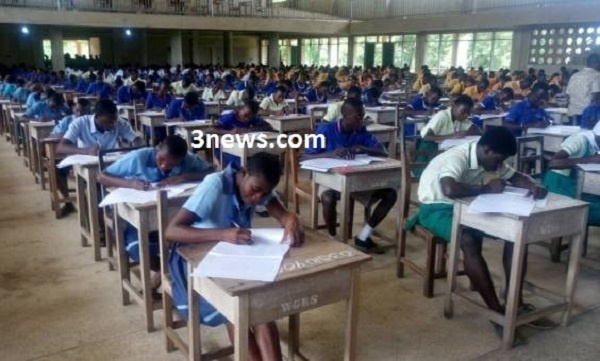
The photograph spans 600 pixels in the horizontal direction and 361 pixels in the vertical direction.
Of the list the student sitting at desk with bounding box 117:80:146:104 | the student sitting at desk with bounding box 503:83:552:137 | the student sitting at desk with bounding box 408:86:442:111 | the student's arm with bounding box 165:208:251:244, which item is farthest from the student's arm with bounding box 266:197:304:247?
the student sitting at desk with bounding box 117:80:146:104

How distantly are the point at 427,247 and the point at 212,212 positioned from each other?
1.78 m

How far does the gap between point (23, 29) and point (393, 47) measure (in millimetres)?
16666

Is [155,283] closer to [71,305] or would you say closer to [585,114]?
[71,305]

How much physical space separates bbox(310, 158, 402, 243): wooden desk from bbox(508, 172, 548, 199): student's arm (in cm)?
91

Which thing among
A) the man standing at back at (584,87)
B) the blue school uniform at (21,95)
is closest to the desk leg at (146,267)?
the man standing at back at (584,87)

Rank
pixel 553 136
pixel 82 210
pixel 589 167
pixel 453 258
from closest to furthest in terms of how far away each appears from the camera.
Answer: pixel 453 258
pixel 589 167
pixel 82 210
pixel 553 136

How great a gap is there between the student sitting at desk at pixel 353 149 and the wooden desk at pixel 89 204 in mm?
1709

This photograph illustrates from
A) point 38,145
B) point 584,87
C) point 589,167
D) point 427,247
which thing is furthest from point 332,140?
point 584,87

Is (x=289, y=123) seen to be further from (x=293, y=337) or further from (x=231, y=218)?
(x=231, y=218)

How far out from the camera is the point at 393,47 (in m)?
23.6

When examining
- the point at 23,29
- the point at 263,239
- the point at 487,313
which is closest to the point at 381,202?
the point at 487,313

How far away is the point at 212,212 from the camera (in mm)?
2363

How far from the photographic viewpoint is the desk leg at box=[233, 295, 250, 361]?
6.27ft

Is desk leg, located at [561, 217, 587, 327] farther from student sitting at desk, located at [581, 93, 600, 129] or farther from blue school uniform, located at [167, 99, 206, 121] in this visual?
blue school uniform, located at [167, 99, 206, 121]
